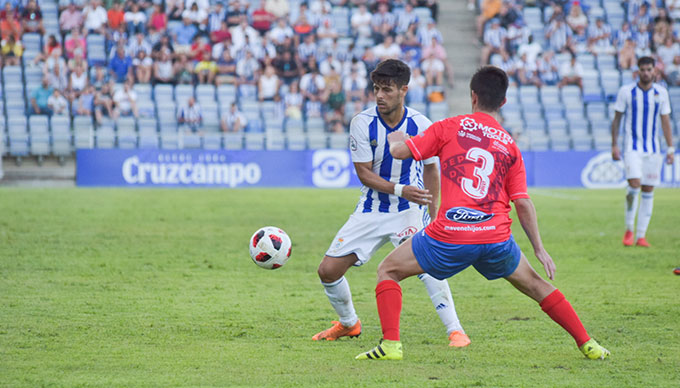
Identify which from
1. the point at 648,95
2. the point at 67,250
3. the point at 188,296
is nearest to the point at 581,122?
the point at 648,95

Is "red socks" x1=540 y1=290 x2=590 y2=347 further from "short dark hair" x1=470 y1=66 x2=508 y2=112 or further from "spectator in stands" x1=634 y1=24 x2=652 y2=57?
"spectator in stands" x1=634 y1=24 x2=652 y2=57

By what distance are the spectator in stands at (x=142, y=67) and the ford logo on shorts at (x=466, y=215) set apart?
21.7m

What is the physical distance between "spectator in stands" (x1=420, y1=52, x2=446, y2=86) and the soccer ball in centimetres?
2112

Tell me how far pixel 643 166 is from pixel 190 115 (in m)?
15.4

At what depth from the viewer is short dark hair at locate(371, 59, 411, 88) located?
5.84 meters

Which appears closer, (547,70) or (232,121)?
(232,121)

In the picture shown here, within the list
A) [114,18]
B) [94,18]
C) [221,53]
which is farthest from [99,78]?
[221,53]

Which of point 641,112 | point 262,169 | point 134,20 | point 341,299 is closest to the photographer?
point 341,299

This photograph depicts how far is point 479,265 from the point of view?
5.42 m

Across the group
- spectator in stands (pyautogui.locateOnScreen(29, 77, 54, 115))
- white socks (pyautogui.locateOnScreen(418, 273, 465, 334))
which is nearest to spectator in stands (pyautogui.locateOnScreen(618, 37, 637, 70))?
spectator in stands (pyautogui.locateOnScreen(29, 77, 54, 115))

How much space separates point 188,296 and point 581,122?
21.0m

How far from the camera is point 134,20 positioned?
86.7ft

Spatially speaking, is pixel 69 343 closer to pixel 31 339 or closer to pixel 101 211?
pixel 31 339

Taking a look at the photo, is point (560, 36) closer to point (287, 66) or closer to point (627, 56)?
point (627, 56)
